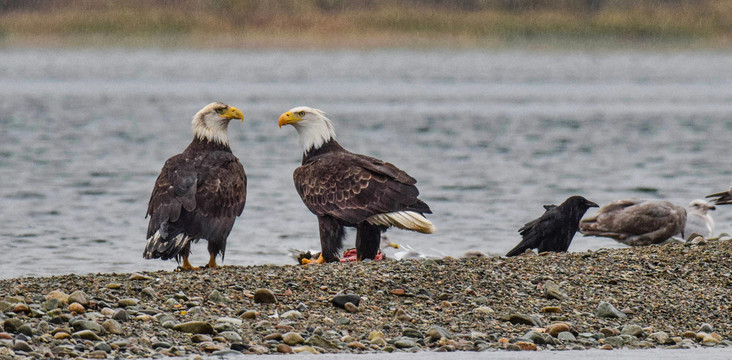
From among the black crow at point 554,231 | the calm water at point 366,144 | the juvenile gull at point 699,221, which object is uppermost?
the black crow at point 554,231

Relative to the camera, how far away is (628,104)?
40.2 m

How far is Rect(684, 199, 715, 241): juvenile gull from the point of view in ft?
38.5

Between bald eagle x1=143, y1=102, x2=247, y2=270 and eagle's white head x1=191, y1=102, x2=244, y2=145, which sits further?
eagle's white head x1=191, y1=102, x2=244, y2=145

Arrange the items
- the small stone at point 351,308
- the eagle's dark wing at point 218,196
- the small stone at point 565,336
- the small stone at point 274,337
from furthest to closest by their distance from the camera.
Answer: the eagle's dark wing at point 218,196 < the small stone at point 351,308 < the small stone at point 565,336 < the small stone at point 274,337

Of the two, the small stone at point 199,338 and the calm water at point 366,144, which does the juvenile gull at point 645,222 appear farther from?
the small stone at point 199,338

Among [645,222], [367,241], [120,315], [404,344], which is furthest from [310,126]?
[404,344]

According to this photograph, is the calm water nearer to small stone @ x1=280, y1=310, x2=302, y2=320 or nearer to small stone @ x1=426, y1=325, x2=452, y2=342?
small stone @ x1=280, y1=310, x2=302, y2=320

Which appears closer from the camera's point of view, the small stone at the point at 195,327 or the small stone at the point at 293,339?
the small stone at the point at 293,339

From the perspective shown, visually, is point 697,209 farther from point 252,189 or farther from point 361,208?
point 252,189

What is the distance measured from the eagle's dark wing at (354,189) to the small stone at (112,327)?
3194 millimetres

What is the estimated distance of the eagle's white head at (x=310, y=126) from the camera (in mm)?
10109

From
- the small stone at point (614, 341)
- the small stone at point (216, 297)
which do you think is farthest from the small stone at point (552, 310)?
the small stone at point (216, 297)

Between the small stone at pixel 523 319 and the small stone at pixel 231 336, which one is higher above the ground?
the small stone at pixel 231 336

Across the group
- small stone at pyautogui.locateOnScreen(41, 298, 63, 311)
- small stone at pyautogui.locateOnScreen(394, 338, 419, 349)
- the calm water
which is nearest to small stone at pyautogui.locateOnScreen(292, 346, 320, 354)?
small stone at pyautogui.locateOnScreen(394, 338, 419, 349)
